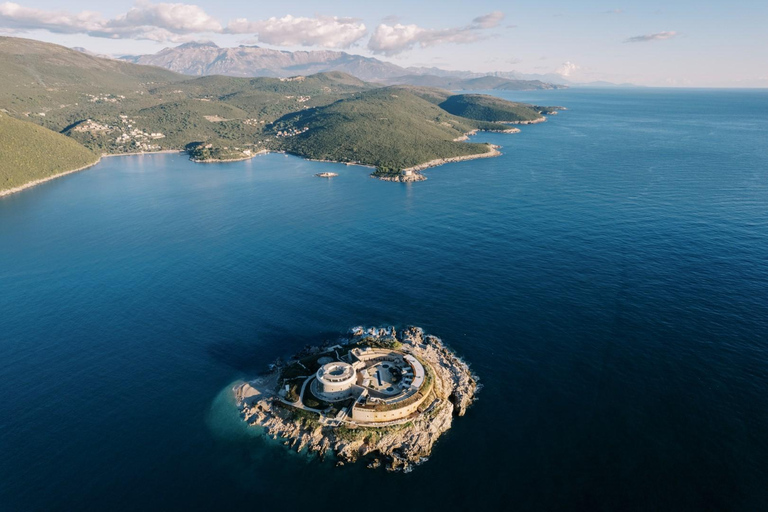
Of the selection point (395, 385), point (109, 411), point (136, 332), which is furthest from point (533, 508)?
point (136, 332)

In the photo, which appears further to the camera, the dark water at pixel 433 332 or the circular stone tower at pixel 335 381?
the circular stone tower at pixel 335 381

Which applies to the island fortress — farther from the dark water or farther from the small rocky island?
the dark water

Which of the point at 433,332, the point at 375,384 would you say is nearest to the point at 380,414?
the point at 375,384

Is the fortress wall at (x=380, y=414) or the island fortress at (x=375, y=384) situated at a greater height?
the island fortress at (x=375, y=384)

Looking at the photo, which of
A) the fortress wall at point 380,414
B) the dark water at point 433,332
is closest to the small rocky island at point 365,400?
the fortress wall at point 380,414

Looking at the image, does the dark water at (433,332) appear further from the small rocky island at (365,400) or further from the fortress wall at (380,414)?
the fortress wall at (380,414)

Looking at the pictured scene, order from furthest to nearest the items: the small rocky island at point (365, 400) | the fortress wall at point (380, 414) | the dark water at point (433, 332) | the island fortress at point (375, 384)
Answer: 1. the island fortress at point (375, 384)
2. the fortress wall at point (380, 414)
3. the small rocky island at point (365, 400)
4. the dark water at point (433, 332)
